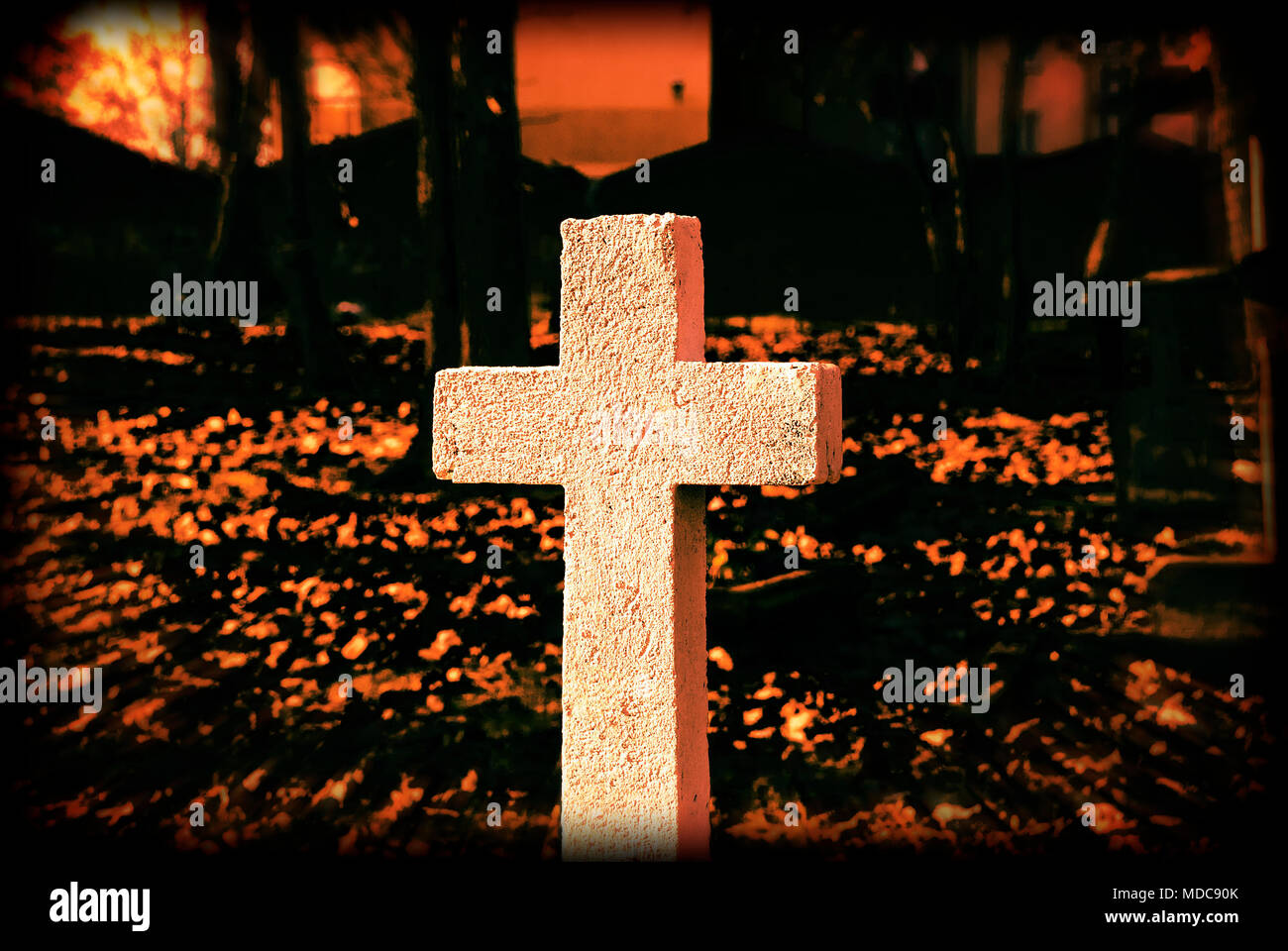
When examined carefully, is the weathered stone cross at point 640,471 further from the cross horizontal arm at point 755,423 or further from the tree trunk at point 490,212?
the tree trunk at point 490,212

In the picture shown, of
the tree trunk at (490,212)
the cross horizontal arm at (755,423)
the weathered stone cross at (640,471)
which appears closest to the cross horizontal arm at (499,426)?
the weathered stone cross at (640,471)

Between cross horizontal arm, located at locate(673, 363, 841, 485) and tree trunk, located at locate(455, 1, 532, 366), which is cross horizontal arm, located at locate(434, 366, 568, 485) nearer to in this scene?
cross horizontal arm, located at locate(673, 363, 841, 485)

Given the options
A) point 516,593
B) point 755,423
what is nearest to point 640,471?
point 755,423

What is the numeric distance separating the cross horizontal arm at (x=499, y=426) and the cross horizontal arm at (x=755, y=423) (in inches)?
13.4

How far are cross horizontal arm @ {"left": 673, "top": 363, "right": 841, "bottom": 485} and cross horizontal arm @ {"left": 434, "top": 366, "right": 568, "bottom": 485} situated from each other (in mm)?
339

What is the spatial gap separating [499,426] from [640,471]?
408 millimetres

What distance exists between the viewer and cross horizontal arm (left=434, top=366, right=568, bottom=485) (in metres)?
2.38

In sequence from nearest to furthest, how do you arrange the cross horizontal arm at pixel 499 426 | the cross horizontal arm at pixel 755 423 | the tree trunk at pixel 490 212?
the cross horizontal arm at pixel 755 423
the cross horizontal arm at pixel 499 426
the tree trunk at pixel 490 212

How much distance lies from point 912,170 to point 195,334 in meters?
3.96

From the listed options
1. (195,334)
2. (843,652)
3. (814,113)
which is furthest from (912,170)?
(195,334)

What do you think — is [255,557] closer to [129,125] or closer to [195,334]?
[195,334]

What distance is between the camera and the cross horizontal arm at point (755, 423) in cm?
222

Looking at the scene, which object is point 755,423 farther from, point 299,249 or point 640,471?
point 299,249

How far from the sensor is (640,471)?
231 cm
